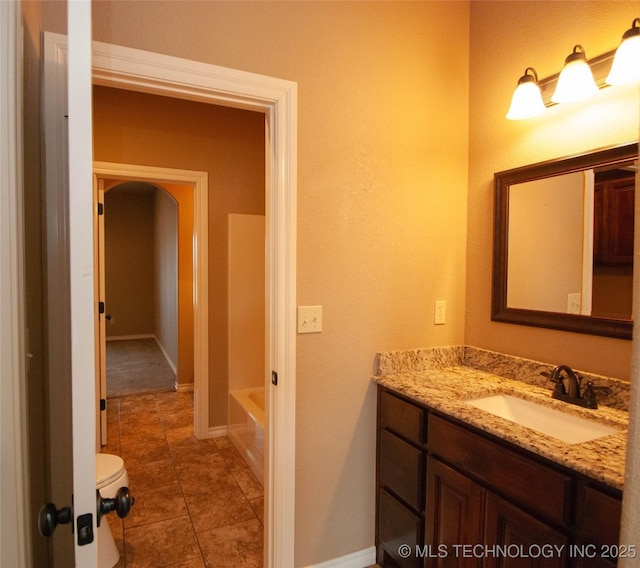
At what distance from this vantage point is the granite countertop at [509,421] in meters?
1.06

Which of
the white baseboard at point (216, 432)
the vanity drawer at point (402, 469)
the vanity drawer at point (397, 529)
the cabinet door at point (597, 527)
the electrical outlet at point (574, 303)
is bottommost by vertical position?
the white baseboard at point (216, 432)

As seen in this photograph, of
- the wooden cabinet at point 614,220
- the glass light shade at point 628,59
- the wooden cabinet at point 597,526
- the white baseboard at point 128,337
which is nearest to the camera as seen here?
the wooden cabinet at point 597,526

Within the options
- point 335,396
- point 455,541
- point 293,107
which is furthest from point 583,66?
point 455,541

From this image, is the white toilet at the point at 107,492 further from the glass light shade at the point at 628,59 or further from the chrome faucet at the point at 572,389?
the glass light shade at the point at 628,59

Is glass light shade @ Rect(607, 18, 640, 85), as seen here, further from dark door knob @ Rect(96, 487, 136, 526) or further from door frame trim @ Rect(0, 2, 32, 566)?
dark door knob @ Rect(96, 487, 136, 526)

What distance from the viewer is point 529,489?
3.89 ft

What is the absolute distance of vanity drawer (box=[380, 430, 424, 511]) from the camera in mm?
1622

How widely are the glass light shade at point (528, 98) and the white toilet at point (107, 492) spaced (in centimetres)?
244

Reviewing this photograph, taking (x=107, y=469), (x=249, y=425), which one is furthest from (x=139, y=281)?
(x=107, y=469)

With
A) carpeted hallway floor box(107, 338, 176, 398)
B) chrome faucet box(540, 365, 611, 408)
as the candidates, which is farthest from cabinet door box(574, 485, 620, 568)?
carpeted hallway floor box(107, 338, 176, 398)

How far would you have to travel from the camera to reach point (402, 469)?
1.72 metres

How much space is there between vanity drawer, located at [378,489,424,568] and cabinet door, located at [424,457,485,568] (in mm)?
67

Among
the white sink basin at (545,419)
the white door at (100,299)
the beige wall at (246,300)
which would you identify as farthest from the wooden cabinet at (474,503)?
the white door at (100,299)

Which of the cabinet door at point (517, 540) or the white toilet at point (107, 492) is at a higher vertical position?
the cabinet door at point (517, 540)
